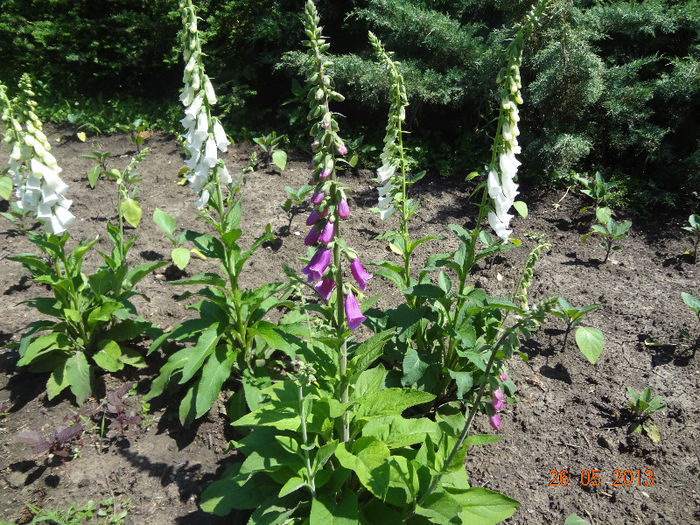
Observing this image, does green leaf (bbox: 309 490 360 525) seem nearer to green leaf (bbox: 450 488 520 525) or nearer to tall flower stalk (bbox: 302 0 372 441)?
green leaf (bbox: 450 488 520 525)

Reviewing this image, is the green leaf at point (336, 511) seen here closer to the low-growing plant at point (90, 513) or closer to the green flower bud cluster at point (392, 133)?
the low-growing plant at point (90, 513)

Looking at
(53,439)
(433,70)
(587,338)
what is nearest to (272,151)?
(433,70)

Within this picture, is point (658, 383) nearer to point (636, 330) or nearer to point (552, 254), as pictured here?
point (636, 330)

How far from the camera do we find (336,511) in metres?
2.30

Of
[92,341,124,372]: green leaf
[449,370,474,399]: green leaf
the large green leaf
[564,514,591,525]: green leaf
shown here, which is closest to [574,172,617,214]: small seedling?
[449,370,474,399]: green leaf

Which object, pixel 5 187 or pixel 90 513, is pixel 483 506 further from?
pixel 5 187

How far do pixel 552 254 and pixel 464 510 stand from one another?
3002mm

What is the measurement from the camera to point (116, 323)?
371 centimetres

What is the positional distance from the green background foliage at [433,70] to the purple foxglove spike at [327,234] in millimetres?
2721

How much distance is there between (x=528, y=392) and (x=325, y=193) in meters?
2.27

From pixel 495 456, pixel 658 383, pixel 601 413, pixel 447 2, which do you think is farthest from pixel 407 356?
pixel 447 2

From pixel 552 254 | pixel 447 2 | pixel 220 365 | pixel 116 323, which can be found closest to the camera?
pixel 220 365

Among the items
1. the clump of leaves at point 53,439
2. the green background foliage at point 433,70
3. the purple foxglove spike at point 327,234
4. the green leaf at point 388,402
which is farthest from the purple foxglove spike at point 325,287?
the green background foliage at point 433,70

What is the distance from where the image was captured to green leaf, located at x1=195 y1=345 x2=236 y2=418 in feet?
9.40
